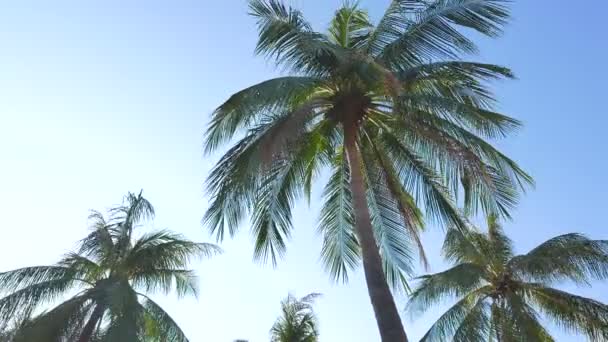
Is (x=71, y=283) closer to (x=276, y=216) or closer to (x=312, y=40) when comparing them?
(x=276, y=216)

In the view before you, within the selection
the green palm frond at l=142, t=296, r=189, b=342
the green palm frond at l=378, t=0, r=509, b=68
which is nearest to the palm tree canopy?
the green palm frond at l=378, t=0, r=509, b=68

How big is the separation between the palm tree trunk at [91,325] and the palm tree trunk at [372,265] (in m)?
7.75

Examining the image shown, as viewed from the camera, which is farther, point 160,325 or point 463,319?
point 463,319

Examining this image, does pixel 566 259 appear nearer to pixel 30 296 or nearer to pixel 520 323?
pixel 520 323

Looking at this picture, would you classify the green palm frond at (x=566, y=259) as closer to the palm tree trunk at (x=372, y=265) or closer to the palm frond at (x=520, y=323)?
the palm frond at (x=520, y=323)

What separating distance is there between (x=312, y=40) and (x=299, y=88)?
0.93 meters

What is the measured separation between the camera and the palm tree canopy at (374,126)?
11.7 meters

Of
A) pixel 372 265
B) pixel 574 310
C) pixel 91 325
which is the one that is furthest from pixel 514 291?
pixel 91 325

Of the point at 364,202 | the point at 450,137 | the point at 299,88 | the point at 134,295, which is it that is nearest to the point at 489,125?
the point at 450,137

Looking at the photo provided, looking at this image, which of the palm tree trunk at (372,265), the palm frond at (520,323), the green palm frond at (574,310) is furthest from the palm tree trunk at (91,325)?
the green palm frond at (574,310)

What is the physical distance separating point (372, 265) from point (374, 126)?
3.58m

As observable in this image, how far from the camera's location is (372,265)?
11.0 m

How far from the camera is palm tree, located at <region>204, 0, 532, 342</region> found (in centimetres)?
→ 1160

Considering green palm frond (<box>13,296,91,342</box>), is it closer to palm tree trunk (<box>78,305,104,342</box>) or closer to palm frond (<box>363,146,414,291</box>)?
palm tree trunk (<box>78,305,104,342</box>)
